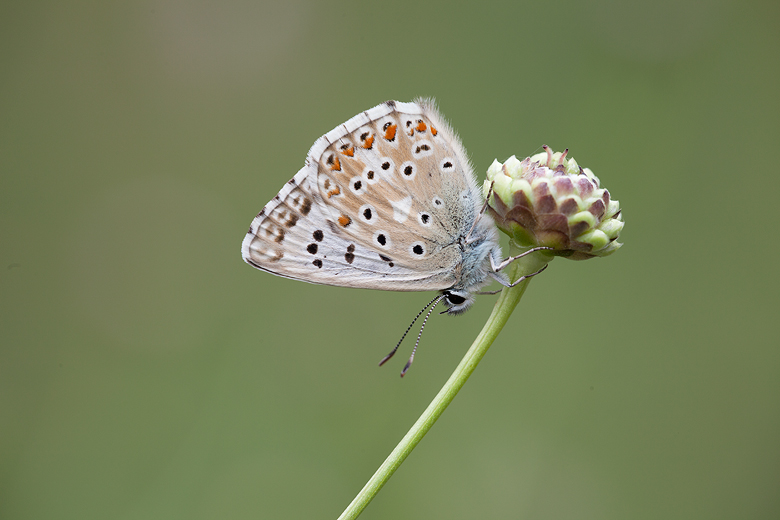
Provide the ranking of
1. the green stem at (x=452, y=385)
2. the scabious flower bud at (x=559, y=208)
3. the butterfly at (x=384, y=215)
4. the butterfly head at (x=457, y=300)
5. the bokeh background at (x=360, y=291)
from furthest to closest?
the bokeh background at (x=360, y=291) → the butterfly head at (x=457, y=300) → the butterfly at (x=384, y=215) → the scabious flower bud at (x=559, y=208) → the green stem at (x=452, y=385)

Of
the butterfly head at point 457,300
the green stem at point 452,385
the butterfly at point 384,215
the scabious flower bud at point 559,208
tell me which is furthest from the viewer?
the butterfly head at point 457,300

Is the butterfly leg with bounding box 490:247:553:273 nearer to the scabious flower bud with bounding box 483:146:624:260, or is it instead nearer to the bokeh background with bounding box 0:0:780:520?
the scabious flower bud with bounding box 483:146:624:260

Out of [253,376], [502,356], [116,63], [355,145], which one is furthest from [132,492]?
[116,63]

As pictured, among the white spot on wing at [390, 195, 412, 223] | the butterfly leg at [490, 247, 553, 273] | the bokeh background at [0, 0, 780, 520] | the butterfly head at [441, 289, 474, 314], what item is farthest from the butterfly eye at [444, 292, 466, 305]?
the bokeh background at [0, 0, 780, 520]

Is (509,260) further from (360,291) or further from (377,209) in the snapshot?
(360,291)

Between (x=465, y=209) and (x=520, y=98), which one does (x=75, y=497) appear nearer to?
(x=465, y=209)

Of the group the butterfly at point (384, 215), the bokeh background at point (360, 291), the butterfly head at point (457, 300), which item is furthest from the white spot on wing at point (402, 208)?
the bokeh background at point (360, 291)

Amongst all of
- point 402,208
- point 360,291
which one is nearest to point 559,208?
point 402,208

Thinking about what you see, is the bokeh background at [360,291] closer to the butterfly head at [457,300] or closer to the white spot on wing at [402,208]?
the butterfly head at [457,300]
